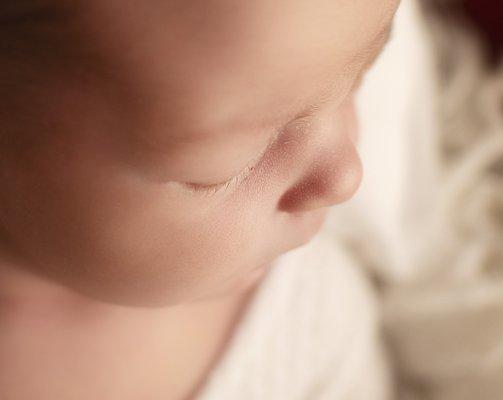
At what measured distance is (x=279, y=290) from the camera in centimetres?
68

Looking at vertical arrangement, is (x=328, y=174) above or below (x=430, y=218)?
above

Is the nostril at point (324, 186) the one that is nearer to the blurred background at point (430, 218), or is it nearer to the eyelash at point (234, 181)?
the eyelash at point (234, 181)

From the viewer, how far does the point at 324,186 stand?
454 mm

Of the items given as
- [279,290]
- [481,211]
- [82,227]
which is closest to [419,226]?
[481,211]

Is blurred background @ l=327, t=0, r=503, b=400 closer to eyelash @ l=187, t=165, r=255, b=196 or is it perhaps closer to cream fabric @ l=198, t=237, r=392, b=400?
cream fabric @ l=198, t=237, r=392, b=400

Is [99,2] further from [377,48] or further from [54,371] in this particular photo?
[54,371]

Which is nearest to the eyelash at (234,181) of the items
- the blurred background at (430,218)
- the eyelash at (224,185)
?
the eyelash at (224,185)

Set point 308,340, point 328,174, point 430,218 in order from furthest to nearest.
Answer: point 430,218, point 308,340, point 328,174

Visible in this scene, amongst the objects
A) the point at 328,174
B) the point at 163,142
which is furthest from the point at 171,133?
the point at 328,174

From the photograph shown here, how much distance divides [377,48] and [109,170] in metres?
0.16

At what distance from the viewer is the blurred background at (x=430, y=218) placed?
78cm

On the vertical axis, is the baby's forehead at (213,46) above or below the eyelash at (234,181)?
above

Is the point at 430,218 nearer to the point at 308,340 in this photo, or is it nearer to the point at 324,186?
the point at 308,340

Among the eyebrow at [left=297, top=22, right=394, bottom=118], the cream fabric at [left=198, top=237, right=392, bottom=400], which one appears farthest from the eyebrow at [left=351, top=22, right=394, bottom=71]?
the cream fabric at [left=198, top=237, right=392, bottom=400]
